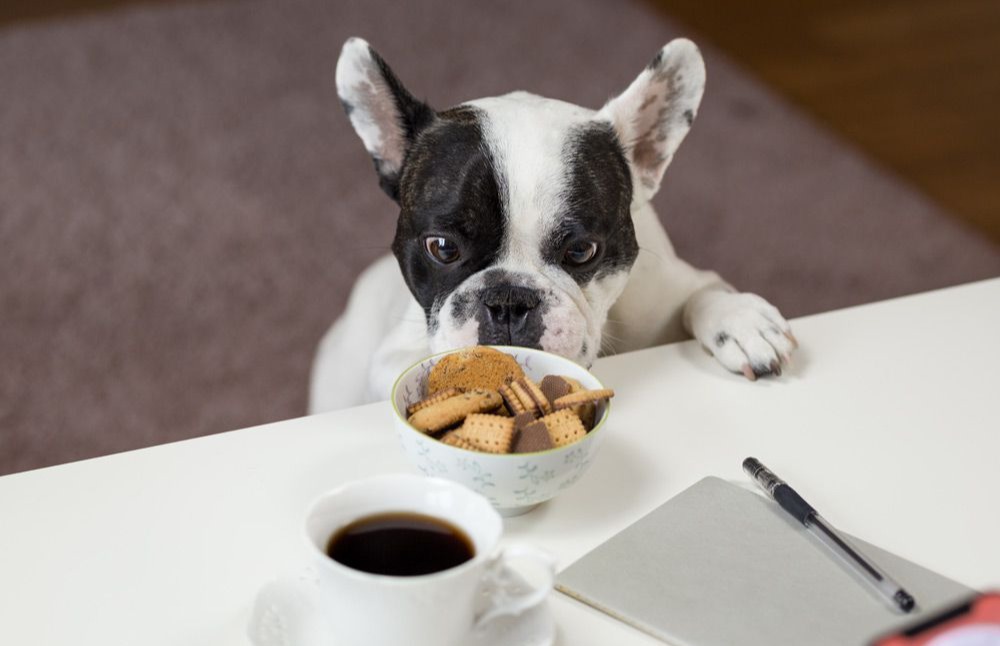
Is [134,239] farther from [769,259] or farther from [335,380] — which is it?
[769,259]

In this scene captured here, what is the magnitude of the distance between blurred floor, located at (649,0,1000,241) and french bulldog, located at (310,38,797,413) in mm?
2090

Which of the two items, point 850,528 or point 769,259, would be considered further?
point 769,259

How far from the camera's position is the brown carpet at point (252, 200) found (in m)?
2.73

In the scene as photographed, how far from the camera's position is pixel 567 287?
4.46 feet

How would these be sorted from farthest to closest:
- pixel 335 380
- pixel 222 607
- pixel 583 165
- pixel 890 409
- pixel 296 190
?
pixel 296 190, pixel 335 380, pixel 583 165, pixel 890 409, pixel 222 607

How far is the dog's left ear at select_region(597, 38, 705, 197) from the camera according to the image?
1436 millimetres

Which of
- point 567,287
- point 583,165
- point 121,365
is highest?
point 583,165

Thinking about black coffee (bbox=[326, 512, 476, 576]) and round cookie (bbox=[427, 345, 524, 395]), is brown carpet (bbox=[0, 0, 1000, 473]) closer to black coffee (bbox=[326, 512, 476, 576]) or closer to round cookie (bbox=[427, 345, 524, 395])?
round cookie (bbox=[427, 345, 524, 395])

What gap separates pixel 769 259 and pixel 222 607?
2.37 meters

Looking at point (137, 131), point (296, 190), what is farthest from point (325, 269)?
point (137, 131)

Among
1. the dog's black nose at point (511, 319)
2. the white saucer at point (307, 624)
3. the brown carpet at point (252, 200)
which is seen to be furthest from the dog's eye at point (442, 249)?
the brown carpet at point (252, 200)

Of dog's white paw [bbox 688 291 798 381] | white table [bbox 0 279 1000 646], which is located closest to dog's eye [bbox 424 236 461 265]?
white table [bbox 0 279 1000 646]

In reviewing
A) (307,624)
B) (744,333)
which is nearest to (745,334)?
(744,333)

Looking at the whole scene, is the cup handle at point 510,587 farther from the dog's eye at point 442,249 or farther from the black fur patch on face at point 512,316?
the dog's eye at point 442,249
